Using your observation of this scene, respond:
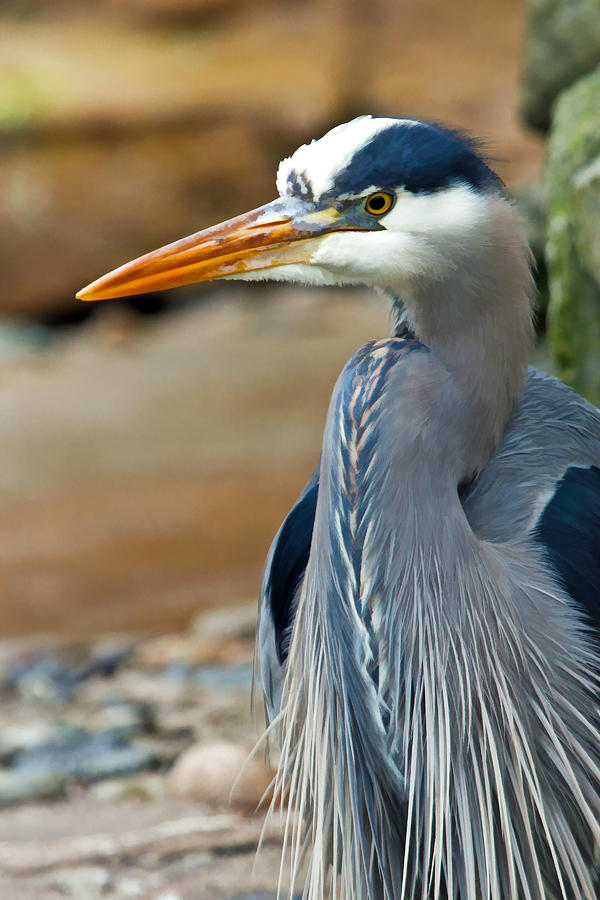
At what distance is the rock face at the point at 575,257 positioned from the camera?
2.44 meters

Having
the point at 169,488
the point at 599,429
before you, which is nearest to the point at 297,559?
the point at 599,429

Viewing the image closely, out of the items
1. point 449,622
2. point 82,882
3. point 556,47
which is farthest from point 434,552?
point 556,47

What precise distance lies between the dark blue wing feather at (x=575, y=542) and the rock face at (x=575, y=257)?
98 cm

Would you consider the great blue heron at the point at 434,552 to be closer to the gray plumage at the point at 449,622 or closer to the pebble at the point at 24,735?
the gray plumage at the point at 449,622

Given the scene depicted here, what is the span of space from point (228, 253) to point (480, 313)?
342 millimetres

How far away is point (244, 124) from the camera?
8.73m

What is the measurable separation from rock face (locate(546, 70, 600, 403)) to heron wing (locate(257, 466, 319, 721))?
3.23ft

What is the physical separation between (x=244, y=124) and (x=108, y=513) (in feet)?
15.2

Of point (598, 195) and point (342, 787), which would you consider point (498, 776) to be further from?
point (598, 195)

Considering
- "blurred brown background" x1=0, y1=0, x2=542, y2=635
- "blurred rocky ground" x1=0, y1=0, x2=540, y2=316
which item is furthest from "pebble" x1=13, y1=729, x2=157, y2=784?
"blurred rocky ground" x1=0, y1=0, x2=540, y2=316

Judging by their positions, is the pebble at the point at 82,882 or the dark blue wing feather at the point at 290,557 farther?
the pebble at the point at 82,882

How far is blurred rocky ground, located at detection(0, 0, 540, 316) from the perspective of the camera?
335 inches

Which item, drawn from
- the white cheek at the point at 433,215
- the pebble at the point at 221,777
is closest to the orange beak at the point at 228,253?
the white cheek at the point at 433,215

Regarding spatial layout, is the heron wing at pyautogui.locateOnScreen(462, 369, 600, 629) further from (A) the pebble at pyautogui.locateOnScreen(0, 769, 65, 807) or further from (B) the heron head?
(A) the pebble at pyautogui.locateOnScreen(0, 769, 65, 807)
